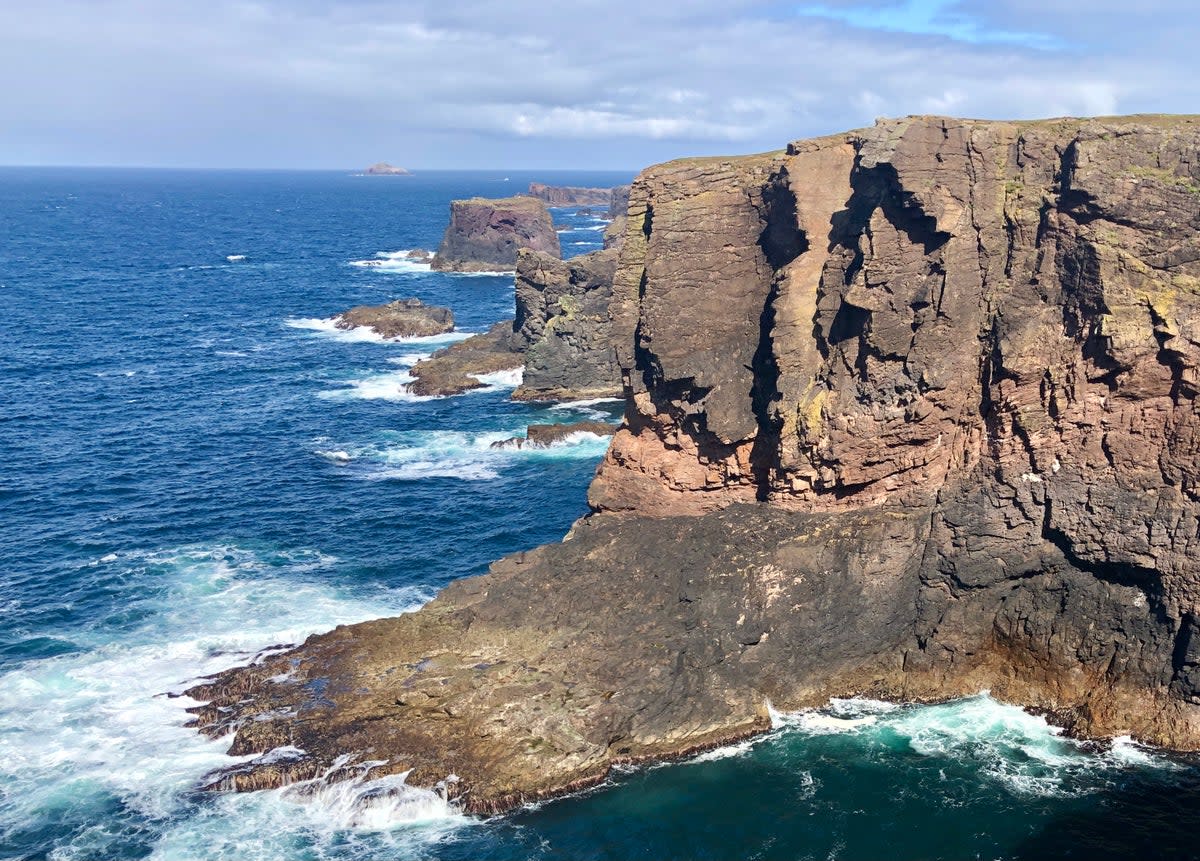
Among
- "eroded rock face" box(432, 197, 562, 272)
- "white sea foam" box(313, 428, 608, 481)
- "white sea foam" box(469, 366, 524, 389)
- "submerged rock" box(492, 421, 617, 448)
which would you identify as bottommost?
"white sea foam" box(313, 428, 608, 481)

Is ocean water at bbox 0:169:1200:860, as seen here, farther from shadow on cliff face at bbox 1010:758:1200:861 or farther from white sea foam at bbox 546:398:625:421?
white sea foam at bbox 546:398:625:421

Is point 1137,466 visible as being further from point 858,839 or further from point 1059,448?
point 858,839

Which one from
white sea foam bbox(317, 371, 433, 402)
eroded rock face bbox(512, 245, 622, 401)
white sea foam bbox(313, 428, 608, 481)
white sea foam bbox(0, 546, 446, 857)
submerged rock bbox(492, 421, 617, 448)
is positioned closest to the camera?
white sea foam bbox(0, 546, 446, 857)

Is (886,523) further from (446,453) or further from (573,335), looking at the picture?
(573,335)

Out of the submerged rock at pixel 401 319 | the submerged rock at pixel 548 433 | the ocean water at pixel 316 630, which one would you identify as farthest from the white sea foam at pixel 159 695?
the submerged rock at pixel 401 319

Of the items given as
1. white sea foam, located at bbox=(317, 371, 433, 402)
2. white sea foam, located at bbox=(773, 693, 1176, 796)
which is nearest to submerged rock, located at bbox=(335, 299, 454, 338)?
white sea foam, located at bbox=(317, 371, 433, 402)
